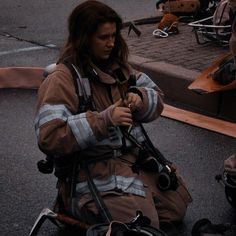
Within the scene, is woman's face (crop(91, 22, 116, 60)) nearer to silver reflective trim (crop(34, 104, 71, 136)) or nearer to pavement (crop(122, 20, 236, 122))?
silver reflective trim (crop(34, 104, 71, 136))

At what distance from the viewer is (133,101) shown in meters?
3.09

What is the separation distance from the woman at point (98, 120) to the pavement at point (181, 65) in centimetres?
202

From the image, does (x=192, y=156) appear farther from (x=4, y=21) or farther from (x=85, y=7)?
(x=4, y=21)

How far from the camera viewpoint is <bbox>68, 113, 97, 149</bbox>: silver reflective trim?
2910 millimetres

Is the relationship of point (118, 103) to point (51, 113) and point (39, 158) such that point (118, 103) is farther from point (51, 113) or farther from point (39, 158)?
point (39, 158)

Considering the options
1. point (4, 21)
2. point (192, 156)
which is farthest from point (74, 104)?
point (4, 21)

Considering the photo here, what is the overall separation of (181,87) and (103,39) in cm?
257

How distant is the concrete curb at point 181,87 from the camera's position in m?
5.21

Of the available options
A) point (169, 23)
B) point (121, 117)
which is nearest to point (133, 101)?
point (121, 117)

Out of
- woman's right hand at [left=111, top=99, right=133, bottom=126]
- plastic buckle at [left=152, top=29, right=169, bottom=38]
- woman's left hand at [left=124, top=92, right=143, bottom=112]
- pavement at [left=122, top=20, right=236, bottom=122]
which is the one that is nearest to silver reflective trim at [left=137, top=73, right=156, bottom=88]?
woman's left hand at [left=124, top=92, right=143, bottom=112]

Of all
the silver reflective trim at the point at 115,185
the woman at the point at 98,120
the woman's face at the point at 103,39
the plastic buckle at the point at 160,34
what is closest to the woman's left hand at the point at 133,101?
the woman at the point at 98,120

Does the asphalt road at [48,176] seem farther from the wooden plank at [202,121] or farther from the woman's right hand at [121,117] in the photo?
the woman's right hand at [121,117]

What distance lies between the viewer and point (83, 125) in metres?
2.91

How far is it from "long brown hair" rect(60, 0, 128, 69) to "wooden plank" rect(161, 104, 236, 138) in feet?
6.23
